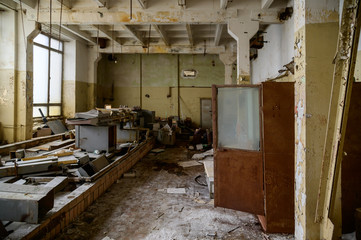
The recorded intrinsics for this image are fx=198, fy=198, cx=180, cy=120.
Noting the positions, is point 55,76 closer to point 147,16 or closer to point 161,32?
point 161,32

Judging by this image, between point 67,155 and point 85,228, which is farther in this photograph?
point 67,155

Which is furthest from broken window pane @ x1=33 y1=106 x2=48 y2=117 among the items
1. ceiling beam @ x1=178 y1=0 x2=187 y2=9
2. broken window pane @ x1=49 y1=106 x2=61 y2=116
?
ceiling beam @ x1=178 y1=0 x2=187 y2=9

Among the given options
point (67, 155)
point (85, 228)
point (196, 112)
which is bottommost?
point (85, 228)

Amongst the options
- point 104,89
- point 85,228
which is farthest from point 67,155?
point 104,89

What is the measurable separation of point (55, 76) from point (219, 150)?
8.91 metres

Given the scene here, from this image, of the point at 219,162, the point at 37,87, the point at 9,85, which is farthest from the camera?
the point at 37,87

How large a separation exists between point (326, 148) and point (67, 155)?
5.00 metres

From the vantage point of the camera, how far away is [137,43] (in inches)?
395

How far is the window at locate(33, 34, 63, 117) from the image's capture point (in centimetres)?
776

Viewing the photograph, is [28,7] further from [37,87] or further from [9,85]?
[37,87]

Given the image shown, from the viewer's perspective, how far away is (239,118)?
2.91 metres

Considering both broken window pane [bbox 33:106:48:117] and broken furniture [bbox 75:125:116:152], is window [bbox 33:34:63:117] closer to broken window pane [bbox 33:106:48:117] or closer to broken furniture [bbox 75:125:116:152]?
broken window pane [bbox 33:106:48:117]

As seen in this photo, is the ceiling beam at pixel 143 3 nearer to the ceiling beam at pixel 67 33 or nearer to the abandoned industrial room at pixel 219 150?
the abandoned industrial room at pixel 219 150

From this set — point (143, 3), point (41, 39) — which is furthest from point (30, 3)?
point (143, 3)
